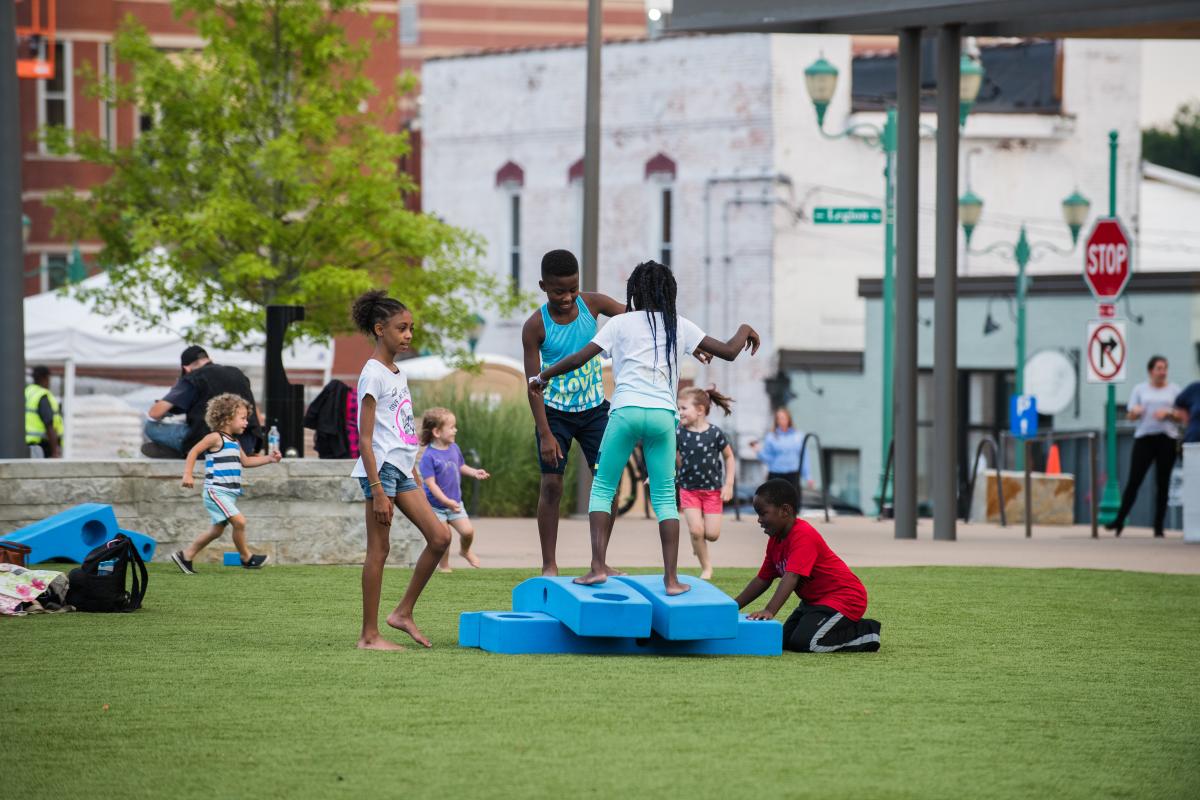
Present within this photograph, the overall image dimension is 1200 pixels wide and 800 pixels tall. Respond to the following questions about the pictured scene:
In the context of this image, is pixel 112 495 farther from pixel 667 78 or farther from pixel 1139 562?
pixel 667 78

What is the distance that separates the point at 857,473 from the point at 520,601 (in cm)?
2888

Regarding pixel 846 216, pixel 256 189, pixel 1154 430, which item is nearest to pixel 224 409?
pixel 1154 430

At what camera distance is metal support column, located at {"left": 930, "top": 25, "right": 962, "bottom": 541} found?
702 inches

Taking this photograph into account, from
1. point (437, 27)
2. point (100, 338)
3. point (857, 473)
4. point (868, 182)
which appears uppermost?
point (437, 27)

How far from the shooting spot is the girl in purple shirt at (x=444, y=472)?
13.5 meters

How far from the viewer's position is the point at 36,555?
44.4ft

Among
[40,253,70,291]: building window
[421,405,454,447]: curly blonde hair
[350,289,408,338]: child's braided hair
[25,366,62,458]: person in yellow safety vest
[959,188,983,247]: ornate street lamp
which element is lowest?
[25,366,62,458]: person in yellow safety vest

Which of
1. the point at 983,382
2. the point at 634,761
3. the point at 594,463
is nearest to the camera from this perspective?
the point at 634,761

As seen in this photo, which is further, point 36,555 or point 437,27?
point 437,27

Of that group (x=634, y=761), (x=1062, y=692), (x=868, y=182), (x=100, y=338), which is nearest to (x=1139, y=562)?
(x=1062, y=692)

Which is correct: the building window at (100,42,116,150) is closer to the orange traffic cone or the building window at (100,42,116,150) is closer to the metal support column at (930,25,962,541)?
the orange traffic cone

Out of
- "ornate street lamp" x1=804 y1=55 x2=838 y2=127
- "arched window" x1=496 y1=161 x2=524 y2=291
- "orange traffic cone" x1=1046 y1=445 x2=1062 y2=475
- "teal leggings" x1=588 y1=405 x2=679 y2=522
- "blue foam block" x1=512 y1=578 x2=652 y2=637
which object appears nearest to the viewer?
"blue foam block" x1=512 y1=578 x2=652 y2=637

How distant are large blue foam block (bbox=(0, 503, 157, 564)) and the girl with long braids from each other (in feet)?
17.2

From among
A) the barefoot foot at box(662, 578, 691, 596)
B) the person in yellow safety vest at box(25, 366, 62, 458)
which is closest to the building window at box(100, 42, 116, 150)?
the person in yellow safety vest at box(25, 366, 62, 458)
